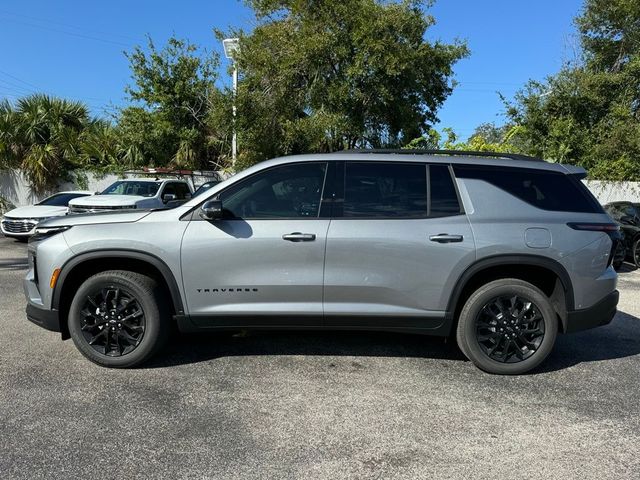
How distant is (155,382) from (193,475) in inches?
53.8

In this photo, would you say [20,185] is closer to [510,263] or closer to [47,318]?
[47,318]

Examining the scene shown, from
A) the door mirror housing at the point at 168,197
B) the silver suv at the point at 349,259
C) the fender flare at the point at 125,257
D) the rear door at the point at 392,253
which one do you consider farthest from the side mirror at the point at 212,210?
the door mirror housing at the point at 168,197

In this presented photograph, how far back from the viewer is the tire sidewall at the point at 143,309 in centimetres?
417

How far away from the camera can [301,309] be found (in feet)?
13.7

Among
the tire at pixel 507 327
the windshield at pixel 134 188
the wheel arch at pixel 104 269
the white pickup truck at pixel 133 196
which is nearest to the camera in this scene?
the wheel arch at pixel 104 269

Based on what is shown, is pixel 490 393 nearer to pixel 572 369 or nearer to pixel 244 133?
pixel 572 369

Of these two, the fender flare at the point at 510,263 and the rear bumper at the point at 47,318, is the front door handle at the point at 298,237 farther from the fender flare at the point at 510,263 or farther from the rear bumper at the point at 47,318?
the rear bumper at the point at 47,318

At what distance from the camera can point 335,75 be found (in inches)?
588

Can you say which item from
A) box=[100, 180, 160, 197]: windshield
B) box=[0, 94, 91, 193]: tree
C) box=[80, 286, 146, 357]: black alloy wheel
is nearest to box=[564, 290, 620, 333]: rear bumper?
box=[80, 286, 146, 357]: black alloy wheel

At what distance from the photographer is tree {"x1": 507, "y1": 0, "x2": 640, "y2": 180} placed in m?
17.4

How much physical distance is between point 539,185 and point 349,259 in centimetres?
175

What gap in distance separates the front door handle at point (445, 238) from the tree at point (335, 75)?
10.7 m

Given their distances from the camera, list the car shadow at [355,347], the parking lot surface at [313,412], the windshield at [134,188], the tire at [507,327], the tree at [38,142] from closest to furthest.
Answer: the parking lot surface at [313,412] < the tire at [507,327] < the car shadow at [355,347] < the windshield at [134,188] < the tree at [38,142]

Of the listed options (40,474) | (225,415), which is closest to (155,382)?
(225,415)
